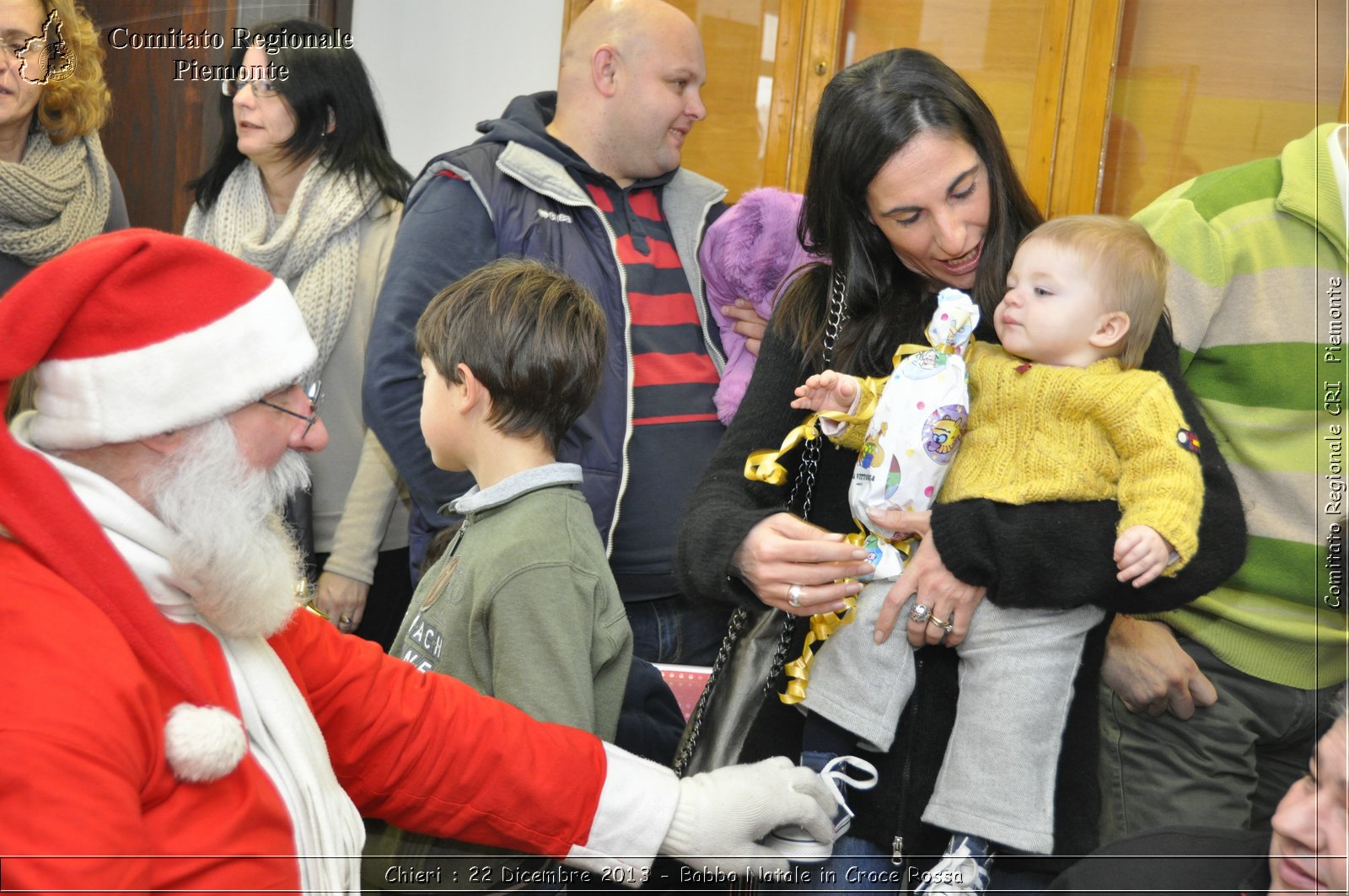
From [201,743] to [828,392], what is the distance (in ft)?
3.18

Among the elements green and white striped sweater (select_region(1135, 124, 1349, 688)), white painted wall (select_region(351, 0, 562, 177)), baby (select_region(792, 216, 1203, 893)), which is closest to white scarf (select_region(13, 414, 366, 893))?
baby (select_region(792, 216, 1203, 893))

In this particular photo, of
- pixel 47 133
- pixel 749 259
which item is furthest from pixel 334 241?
pixel 749 259

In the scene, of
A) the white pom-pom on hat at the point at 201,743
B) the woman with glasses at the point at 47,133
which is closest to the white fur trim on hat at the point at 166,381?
the white pom-pom on hat at the point at 201,743

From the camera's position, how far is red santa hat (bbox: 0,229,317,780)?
1.20 metres

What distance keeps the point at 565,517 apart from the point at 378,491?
4.04ft

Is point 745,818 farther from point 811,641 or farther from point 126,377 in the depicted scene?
point 126,377

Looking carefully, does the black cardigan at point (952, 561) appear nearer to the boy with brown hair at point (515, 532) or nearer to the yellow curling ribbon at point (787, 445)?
the yellow curling ribbon at point (787, 445)

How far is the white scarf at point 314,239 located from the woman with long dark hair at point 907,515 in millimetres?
1582

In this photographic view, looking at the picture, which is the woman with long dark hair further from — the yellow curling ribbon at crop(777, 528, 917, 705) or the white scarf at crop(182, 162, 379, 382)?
the white scarf at crop(182, 162, 379, 382)

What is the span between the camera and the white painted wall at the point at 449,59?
4438 millimetres

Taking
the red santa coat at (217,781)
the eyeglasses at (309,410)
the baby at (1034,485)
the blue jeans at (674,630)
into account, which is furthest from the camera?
the blue jeans at (674,630)

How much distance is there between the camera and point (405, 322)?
102 inches

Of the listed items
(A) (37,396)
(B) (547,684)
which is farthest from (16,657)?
(B) (547,684)

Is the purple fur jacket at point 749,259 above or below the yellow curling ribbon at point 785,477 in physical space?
above
